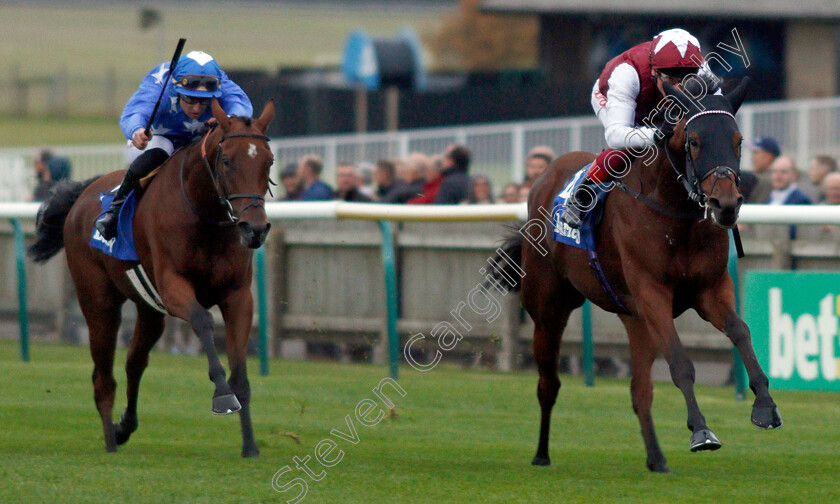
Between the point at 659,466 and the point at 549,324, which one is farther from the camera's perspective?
the point at 549,324

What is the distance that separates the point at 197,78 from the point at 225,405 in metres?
1.72

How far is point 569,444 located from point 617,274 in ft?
4.06

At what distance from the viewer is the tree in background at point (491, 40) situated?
134 feet

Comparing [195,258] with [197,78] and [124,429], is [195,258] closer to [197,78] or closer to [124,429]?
[197,78]

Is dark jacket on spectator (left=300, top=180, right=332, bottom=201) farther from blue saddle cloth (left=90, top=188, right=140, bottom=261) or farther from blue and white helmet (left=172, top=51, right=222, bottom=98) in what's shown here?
blue and white helmet (left=172, top=51, right=222, bottom=98)

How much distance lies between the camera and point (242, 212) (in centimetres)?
570

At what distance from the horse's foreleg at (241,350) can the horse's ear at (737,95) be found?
7.79 ft

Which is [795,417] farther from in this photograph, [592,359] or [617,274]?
[617,274]

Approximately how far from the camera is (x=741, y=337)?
5.29 metres

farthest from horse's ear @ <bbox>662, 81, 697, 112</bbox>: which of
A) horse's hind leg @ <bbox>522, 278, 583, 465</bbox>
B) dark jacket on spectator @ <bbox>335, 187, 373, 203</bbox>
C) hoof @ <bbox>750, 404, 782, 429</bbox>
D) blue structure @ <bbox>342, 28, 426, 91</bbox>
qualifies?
blue structure @ <bbox>342, 28, 426, 91</bbox>

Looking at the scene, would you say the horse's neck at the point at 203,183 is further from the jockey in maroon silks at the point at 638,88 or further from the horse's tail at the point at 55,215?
the jockey in maroon silks at the point at 638,88

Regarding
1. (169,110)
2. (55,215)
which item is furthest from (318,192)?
(169,110)

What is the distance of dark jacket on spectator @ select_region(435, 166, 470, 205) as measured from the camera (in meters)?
10.7

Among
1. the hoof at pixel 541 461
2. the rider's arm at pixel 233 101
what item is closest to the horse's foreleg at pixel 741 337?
the hoof at pixel 541 461
